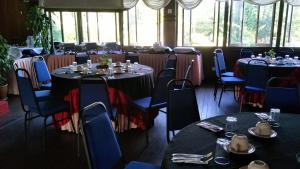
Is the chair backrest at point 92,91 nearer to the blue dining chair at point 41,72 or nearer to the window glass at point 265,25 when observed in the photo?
the blue dining chair at point 41,72

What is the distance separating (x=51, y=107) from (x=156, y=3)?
386cm

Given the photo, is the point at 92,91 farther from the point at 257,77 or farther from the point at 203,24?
the point at 203,24

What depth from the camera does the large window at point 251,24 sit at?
19.7 ft

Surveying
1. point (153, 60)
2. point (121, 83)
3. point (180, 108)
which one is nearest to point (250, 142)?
point (180, 108)

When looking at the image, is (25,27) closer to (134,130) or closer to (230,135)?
(134,130)

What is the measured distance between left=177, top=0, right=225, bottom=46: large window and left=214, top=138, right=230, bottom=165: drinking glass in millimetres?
5014

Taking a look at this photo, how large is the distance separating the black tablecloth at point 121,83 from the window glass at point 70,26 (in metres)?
3.43

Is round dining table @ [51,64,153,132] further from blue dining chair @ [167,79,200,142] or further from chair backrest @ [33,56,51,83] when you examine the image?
blue dining chair @ [167,79,200,142]

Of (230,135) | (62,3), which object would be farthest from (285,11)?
(230,135)

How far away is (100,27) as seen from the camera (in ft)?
21.9

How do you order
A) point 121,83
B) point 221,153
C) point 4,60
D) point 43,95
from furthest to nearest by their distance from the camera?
point 4,60 < point 43,95 < point 121,83 < point 221,153

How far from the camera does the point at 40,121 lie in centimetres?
384

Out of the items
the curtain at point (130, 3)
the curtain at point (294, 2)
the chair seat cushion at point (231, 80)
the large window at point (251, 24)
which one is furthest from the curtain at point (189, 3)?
the chair seat cushion at point (231, 80)

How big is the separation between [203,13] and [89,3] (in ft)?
8.54
